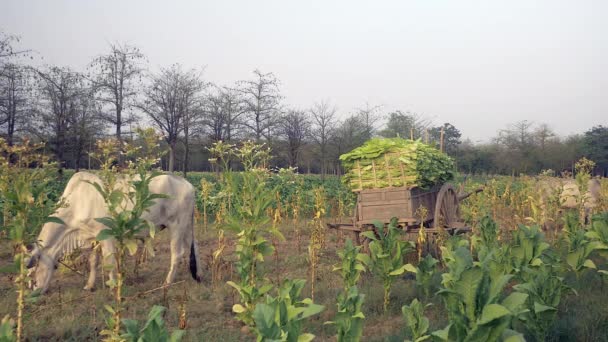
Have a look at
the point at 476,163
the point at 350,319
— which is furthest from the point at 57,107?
the point at 476,163

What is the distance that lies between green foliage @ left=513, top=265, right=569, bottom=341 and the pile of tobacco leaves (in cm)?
275

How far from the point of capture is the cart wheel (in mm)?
7777

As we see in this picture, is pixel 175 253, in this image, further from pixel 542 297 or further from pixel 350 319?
pixel 542 297

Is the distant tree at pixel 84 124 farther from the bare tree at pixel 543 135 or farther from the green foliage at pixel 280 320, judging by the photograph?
the bare tree at pixel 543 135

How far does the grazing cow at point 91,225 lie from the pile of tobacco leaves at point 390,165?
277 centimetres

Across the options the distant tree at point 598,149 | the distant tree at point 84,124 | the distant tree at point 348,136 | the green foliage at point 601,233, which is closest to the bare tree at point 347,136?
the distant tree at point 348,136

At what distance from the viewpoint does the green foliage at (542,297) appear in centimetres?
411

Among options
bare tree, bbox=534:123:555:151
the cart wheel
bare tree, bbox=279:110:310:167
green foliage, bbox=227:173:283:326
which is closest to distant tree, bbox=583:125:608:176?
bare tree, bbox=534:123:555:151

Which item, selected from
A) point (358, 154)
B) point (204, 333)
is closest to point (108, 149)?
point (204, 333)

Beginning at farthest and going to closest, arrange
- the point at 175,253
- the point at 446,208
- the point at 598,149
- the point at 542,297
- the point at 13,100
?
the point at 598,149, the point at 13,100, the point at 446,208, the point at 175,253, the point at 542,297

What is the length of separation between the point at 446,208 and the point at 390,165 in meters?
1.72

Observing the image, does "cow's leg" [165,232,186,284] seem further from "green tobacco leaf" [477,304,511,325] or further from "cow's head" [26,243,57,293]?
"green tobacco leaf" [477,304,511,325]

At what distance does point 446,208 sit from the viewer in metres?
8.45

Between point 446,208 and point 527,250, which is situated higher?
point 446,208
